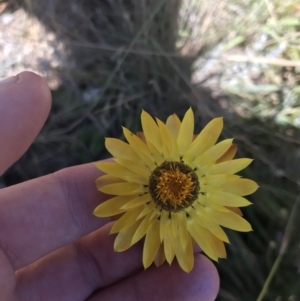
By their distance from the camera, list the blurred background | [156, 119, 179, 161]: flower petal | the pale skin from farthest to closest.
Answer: the blurred background < the pale skin < [156, 119, 179, 161]: flower petal

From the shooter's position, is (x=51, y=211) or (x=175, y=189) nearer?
(x=175, y=189)

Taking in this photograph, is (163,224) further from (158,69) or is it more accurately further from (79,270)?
(158,69)

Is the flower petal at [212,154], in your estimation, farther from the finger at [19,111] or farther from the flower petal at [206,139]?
the finger at [19,111]

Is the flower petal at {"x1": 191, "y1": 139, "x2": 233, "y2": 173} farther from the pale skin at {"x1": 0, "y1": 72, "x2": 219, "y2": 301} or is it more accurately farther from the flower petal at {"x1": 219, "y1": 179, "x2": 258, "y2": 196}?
the pale skin at {"x1": 0, "y1": 72, "x2": 219, "y2": 301}

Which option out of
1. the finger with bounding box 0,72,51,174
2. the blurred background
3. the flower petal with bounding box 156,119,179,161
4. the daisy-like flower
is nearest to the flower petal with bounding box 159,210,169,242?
the daisy-like flower

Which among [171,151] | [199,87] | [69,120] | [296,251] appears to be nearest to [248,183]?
[171,151]

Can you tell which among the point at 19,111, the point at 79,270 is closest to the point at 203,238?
the point at 79,270

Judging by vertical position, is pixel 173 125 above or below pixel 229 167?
above

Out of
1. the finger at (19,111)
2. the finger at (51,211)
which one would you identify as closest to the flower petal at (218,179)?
the finger at (51,211)
